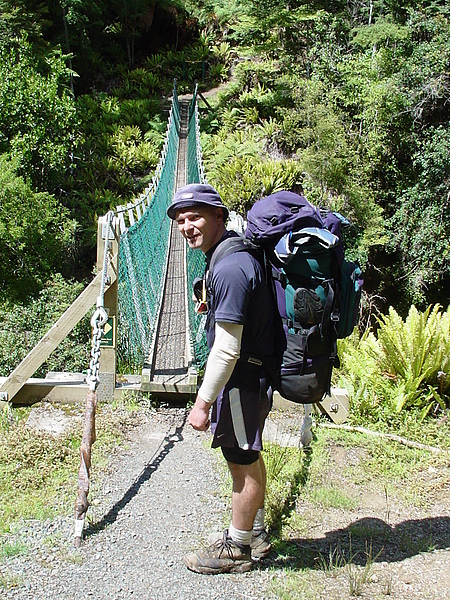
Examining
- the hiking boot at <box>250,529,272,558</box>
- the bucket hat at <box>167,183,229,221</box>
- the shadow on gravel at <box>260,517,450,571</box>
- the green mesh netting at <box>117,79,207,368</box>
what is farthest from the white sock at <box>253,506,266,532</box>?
the green mesh netting at <box>117,79,207,368</box>

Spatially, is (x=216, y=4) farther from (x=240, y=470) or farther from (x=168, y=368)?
(x=240, y=470)

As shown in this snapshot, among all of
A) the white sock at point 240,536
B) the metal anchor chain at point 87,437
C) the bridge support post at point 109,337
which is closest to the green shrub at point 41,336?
the bridge support post at point 109,337

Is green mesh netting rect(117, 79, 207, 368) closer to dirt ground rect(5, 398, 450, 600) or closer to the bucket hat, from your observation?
dirt ground rect(5, 398, 450, 600)

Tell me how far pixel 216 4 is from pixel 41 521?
→ 2139 cm

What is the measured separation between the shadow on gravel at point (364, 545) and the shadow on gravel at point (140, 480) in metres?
0.65

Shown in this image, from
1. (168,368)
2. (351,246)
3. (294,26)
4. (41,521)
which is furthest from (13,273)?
(294,26)

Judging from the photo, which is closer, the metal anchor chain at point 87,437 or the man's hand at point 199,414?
the man's hand at point 199,414

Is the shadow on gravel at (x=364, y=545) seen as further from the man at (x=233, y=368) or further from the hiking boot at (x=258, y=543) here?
the man at (x=233, y=368)

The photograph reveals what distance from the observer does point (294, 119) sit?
14.4 m

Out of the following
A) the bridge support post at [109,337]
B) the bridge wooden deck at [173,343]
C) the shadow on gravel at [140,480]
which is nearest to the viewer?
the shadow on gravel at [140,480]

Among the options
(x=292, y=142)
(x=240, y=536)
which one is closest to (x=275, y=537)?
(x=240, y=536)

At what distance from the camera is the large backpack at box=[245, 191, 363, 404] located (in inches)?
79.2

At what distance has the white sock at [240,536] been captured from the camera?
2146 millimetres

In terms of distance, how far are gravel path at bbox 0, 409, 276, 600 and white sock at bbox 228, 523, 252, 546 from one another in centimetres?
12
